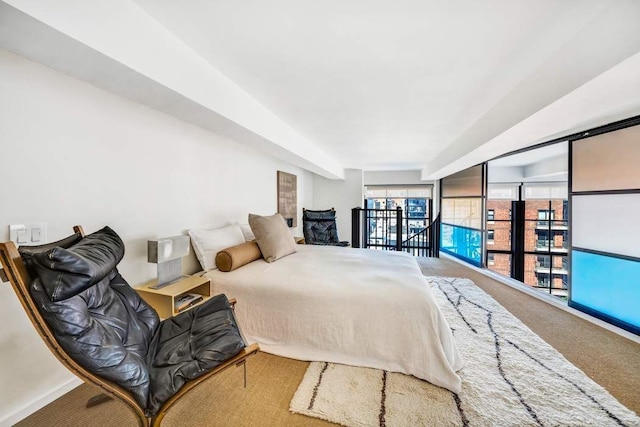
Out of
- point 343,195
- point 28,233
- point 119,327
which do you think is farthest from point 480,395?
point 343,195

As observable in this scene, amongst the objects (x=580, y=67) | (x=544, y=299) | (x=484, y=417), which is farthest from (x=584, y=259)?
(x=484, y=417)

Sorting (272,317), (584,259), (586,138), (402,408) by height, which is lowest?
(402,408)

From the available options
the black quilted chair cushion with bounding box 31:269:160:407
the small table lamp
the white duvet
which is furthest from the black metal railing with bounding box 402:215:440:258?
the black quilted chair cushion with bounding box 31:269:160:407

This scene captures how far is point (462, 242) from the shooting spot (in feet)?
17.9

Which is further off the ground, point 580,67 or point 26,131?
point 580,67

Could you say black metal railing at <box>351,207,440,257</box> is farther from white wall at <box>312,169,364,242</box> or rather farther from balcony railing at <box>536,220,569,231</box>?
balcony railing at <box>536,220,569,231</box>

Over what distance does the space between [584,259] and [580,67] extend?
2386mm

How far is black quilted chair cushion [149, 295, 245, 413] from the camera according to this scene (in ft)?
3.88

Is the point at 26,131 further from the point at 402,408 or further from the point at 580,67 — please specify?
the point at 580,67

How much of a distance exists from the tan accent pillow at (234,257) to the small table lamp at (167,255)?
0.32 meters

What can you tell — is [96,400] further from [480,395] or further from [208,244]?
[480,395]

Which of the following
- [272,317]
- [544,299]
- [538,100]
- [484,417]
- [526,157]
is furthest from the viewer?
[526,157]

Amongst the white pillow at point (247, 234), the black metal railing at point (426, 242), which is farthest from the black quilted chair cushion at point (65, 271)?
the black metal railing at point (426, 242)

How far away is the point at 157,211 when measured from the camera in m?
2.18
